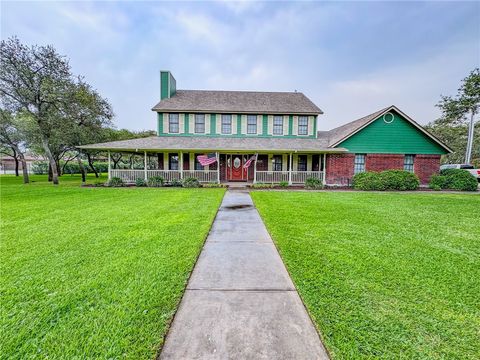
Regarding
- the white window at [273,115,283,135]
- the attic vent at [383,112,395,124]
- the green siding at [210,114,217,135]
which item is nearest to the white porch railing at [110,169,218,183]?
the green siding at [210,114,217,135]

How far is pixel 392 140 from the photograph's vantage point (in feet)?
49.6

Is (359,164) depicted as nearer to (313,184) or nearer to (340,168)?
(340,168)

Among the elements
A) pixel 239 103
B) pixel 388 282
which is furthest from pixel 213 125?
pixel 388 282

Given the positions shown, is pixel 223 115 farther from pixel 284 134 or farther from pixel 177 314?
pixel 177 314

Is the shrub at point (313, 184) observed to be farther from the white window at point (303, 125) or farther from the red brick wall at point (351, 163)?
the white window at point (303, 125)

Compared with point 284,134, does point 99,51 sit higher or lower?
higher

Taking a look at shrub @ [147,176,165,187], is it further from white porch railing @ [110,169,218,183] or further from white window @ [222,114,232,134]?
white window @ [222,114,232,134]

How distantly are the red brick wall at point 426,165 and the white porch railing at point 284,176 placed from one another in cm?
694

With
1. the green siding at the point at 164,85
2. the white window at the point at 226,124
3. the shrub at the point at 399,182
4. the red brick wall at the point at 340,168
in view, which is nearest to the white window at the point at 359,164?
the red brick wall at the point at 340,168

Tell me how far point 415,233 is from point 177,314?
5.64 metres

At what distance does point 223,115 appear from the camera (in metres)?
16.8

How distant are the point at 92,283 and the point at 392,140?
18087 millimetres

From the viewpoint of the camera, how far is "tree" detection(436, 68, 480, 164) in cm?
2241

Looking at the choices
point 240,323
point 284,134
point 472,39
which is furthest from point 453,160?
point 240,323
